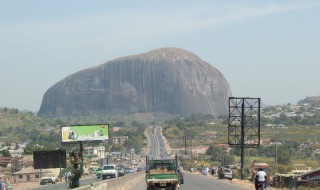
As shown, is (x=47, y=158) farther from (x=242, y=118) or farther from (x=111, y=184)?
(x=111, y=184)

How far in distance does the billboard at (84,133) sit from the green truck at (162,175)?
7112cm

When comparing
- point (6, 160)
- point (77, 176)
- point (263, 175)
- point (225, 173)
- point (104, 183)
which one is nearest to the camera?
point (77, 176)

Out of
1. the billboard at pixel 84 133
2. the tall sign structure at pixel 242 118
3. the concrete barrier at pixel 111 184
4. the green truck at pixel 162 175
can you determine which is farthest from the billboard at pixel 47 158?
the green truck at pixel 162 175

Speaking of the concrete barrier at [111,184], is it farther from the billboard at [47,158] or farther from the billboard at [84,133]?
the billboard at [84,133]

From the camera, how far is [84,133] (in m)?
115

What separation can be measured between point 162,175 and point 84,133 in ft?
242

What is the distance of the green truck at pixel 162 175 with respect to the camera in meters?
42.0

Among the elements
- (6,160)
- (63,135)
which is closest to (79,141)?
(63,135)

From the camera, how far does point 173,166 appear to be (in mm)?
43188

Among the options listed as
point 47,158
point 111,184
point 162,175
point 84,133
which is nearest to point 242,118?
point 47,158

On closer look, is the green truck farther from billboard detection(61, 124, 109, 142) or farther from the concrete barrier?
billboard detection(61, 124, 109, 142)

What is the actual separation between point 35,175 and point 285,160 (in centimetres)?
6852

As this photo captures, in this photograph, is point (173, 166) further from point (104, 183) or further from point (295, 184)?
point (295, 184)

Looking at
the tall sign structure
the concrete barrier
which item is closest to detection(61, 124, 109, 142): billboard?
the tall sign structure
